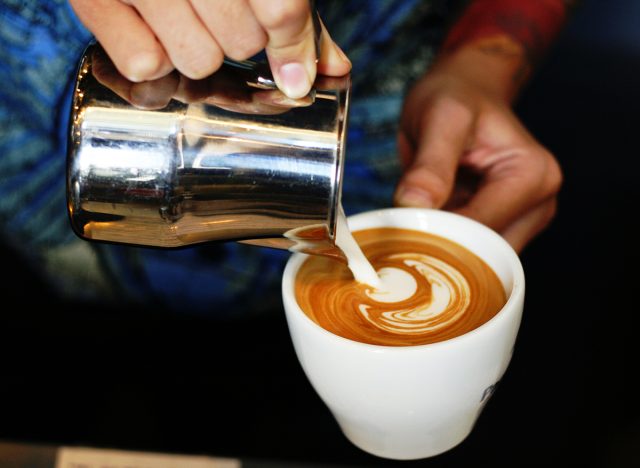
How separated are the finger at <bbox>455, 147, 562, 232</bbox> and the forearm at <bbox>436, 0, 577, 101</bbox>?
0.24 metres

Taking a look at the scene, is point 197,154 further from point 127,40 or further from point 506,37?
point 506,37

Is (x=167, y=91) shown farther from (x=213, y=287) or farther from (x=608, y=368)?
(x=608, y=368)

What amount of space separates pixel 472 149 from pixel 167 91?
63 cm

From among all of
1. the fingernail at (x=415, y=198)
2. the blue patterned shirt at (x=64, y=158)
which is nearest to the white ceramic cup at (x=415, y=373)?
the fingernail at (x=415, y=198)

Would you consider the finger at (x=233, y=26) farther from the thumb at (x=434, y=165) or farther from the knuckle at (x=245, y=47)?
the thumb at (x=434, y=165)

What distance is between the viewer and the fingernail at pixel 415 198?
3.22ft

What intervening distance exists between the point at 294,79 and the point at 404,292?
0.30 meters

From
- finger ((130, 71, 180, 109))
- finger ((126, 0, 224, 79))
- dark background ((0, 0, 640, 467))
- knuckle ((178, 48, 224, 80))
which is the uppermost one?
finger ((126, 0, 224, 79))

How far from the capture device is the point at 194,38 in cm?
66

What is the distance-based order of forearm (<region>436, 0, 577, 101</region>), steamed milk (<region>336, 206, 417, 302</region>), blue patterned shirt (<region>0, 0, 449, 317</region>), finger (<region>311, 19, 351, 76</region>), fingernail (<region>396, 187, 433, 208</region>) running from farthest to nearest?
forearm (<region>436, 0, 577, 101</region>), blue patterned shirt (<region>0, 0, 449, 317</region>), fingernail (<region>396, 187, 433, 208</region>), steamed milk (<region>336, 206, 417, 302</region>), finger (<region>311, 19, 351, 76</region>)

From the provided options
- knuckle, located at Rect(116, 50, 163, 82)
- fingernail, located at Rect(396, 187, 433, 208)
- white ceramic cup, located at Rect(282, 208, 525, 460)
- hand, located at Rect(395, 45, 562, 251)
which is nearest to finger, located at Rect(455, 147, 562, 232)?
hand, located at Rect(395, 45, 562, 251)

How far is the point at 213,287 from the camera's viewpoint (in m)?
1.34

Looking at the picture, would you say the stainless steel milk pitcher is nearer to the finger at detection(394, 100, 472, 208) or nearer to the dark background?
the finger at detection(394, 100, 472, 208)

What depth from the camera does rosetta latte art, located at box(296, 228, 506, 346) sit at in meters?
0.78
